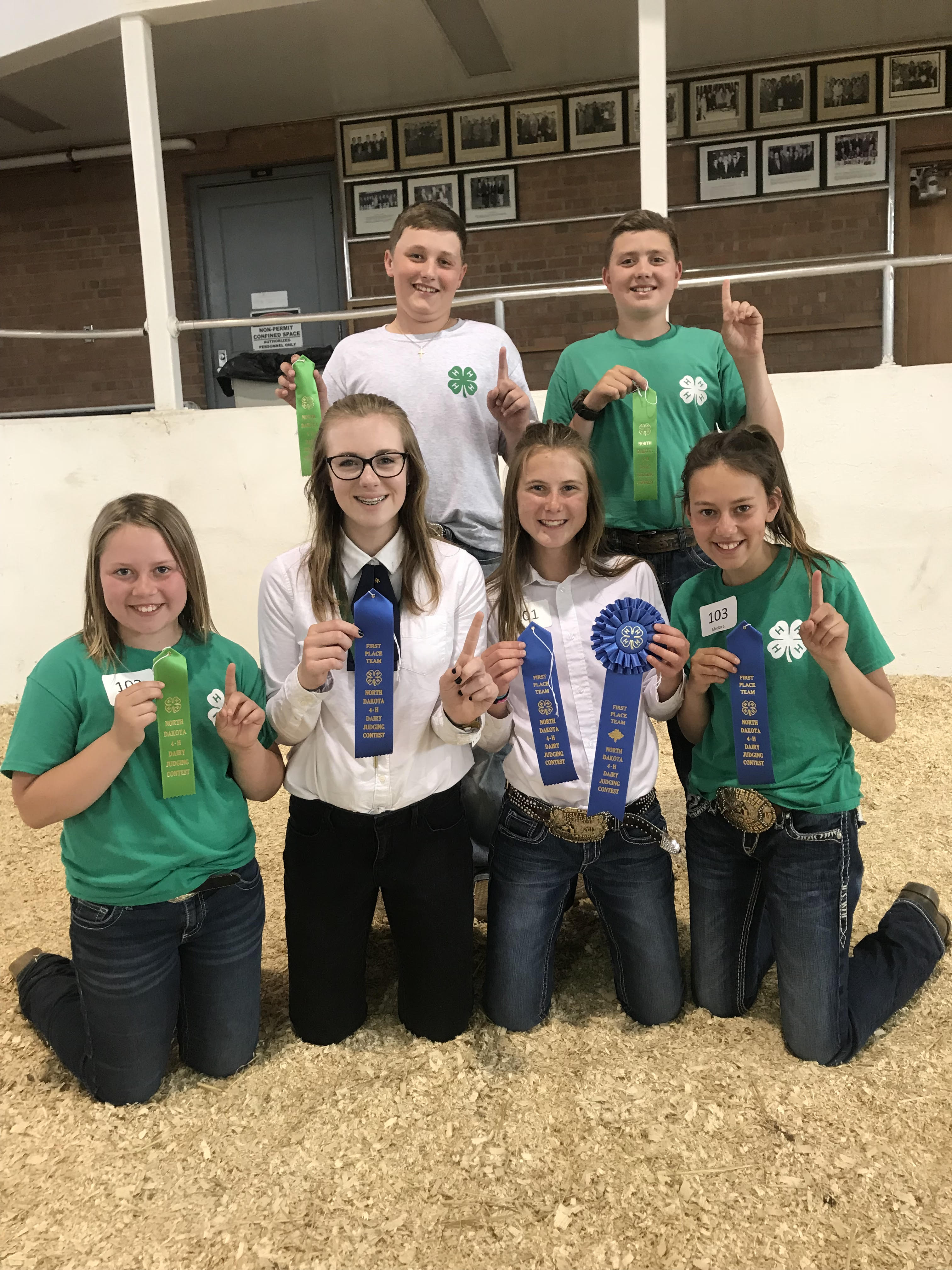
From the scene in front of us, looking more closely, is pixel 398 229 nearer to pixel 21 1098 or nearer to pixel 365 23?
pixel 21 1098

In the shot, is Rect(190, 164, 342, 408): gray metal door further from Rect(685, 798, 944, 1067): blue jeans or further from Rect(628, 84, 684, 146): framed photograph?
Rect(685, 798, 944, 1067): blue jeans

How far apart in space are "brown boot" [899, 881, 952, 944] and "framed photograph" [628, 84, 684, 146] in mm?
5175

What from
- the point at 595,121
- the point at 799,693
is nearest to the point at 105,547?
the point at 799,693

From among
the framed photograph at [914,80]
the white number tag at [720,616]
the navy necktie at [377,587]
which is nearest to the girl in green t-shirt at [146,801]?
the navy necktie at [377,587]

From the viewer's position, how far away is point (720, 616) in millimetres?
1744

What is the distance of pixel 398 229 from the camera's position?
2.11 m

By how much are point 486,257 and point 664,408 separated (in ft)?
15.5

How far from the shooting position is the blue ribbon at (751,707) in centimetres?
166

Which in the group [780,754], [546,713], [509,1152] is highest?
[546,713]

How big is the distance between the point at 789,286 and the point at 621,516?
4659 millimetres

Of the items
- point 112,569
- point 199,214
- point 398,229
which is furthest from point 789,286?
point 112,569

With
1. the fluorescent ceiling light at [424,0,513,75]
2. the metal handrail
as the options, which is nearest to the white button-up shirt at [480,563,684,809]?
the metal handrail

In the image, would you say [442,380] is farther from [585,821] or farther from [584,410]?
[585,821]

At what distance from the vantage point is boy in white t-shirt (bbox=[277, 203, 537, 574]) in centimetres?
207
